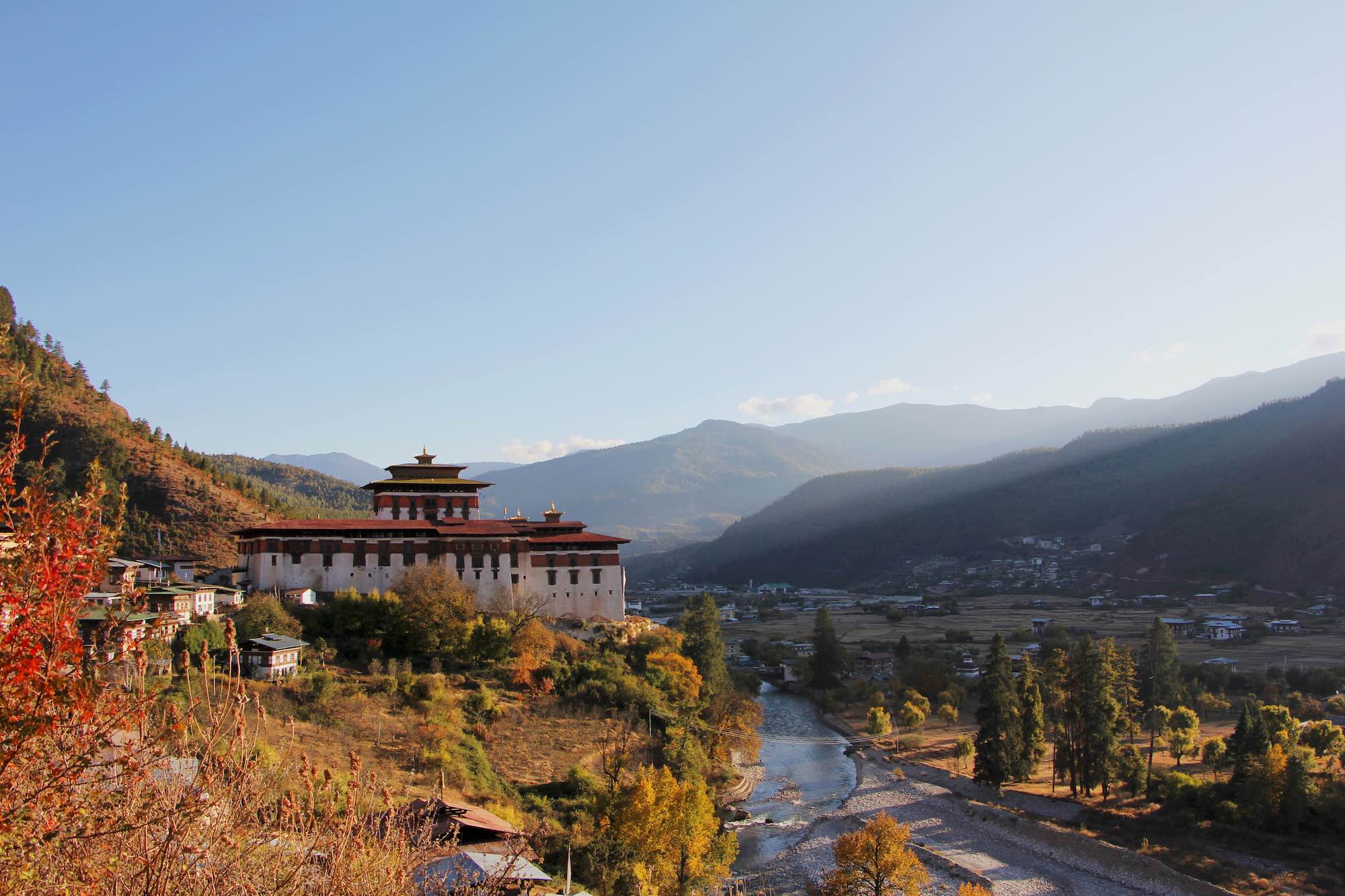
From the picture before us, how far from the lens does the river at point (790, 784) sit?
1703 inches

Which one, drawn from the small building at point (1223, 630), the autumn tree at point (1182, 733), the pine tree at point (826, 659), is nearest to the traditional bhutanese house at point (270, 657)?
the autumn tree at point (1182, 733)

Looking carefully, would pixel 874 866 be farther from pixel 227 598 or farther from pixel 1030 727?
pixel 227 598

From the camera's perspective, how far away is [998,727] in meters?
52.0

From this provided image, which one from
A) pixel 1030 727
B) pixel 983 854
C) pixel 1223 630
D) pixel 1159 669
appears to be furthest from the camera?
pixel 1223 630

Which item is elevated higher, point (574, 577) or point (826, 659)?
point (574, 577)

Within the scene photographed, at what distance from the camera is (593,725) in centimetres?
4494

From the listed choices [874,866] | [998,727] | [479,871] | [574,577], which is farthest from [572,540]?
[479,871]

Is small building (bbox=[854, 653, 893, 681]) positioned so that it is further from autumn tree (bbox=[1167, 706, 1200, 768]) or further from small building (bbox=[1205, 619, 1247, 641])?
small building (bbox=[1205, 619, 1247, 641])

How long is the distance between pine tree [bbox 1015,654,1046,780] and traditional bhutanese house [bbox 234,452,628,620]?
964 inches

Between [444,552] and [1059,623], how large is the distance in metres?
86.9

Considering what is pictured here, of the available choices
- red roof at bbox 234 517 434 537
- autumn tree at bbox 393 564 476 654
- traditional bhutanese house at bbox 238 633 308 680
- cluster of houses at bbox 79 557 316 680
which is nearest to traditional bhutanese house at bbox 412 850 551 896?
cluster of houses at bbox 79 557 316 680

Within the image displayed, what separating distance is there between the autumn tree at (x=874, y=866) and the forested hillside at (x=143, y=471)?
171ft

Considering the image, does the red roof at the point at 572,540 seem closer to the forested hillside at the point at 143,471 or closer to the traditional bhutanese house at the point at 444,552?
the traditional bhutanese house at the point at 444,552

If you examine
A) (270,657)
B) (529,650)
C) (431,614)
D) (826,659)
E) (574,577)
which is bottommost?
(826,659)
